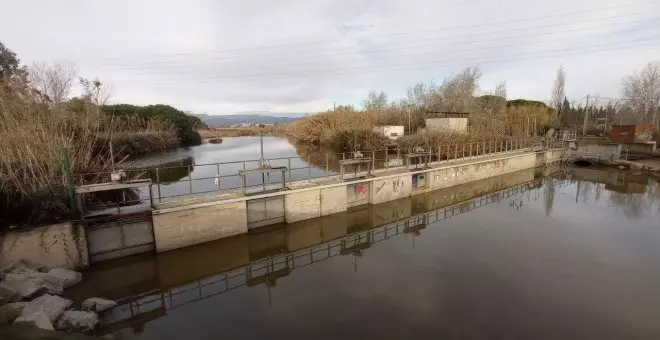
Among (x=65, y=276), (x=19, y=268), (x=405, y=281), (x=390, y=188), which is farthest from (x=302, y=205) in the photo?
(x=19, y=268)

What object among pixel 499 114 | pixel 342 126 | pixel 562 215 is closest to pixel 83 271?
pixel 562 215

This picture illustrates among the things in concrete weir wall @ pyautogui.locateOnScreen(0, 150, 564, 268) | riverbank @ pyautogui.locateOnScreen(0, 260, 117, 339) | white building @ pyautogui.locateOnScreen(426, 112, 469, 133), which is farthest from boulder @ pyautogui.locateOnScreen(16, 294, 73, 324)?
white building @ pyautogui.locateOnScreen(426, 112, 469, 133)

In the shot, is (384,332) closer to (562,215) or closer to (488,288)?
(488,288)

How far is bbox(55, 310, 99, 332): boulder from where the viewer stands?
5664mm

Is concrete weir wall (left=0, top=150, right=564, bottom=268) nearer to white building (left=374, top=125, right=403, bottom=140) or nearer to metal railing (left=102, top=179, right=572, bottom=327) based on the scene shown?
metal railing (left=102, top=179, right=572, bottom=327)

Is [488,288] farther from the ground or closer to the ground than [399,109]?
closer to the ground

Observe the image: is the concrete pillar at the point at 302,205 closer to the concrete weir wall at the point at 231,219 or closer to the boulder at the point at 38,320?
the concrete weir wall at the point at 231,219

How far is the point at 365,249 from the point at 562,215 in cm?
836

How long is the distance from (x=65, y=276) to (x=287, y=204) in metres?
6.09

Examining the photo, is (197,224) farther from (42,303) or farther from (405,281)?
(405,281)

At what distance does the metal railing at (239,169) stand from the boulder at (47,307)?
315 cm

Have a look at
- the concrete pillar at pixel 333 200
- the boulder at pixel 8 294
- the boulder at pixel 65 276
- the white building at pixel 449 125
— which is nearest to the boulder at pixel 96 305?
the boulder at pixel 8 294

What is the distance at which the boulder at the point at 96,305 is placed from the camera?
21.0 feet

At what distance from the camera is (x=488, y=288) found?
720 cm
